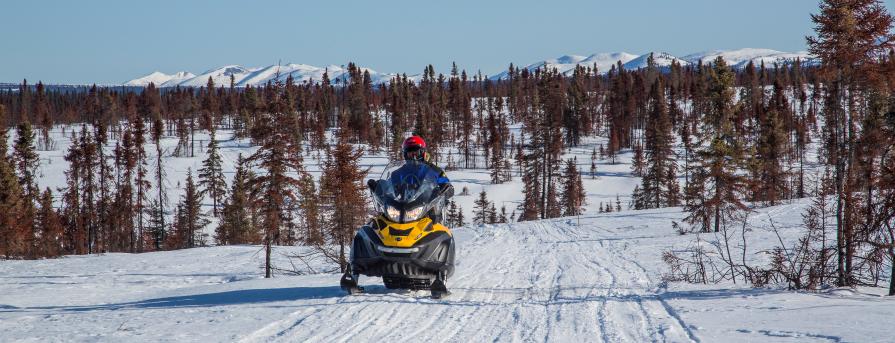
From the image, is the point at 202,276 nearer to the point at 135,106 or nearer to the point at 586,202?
the point at 586,202

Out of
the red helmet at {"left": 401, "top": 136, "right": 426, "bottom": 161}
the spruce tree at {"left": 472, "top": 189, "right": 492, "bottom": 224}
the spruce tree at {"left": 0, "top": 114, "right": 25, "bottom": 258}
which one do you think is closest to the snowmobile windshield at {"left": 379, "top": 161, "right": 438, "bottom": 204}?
the red helmet at {"left": 401, "top": 136, "right": 426, "bottom": 161}

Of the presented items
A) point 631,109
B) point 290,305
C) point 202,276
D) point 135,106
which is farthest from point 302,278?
point 135,106

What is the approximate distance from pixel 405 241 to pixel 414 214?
38 centimetres

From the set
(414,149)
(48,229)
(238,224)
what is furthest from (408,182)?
(48,229)

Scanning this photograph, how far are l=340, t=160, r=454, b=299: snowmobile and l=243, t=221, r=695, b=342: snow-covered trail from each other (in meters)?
0.32

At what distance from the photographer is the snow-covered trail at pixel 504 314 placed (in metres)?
6.65

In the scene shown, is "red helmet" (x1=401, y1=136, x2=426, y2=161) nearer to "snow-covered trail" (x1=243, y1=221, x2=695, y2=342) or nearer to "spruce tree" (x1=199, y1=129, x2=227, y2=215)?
"snow-covered trail" (x1=243, y1=221, x2=695, y2=342)

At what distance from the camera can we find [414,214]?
336 inches

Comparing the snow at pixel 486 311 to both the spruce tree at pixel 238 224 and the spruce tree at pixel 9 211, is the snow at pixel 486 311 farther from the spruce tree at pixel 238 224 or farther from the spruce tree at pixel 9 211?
the spruce tree at pixel 238 224

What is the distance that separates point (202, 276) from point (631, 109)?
95.8m

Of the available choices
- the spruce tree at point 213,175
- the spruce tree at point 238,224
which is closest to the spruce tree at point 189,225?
the spruce tree at point 238,224

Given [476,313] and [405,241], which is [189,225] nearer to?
[405,241]

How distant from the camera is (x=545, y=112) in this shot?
5175 centimetres

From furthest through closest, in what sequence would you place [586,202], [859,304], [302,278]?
[586,202] → [302,278] → [859,304]
